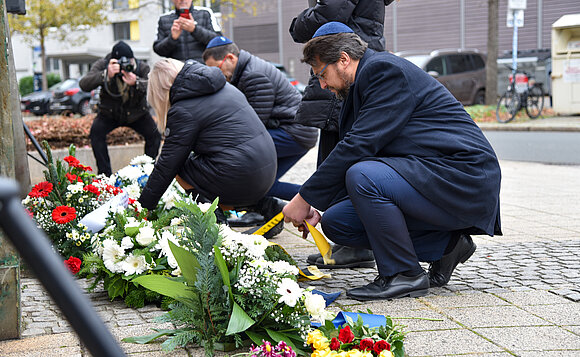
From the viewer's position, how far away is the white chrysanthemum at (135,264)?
3.52 m

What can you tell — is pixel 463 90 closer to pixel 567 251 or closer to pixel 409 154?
pixel 567 251

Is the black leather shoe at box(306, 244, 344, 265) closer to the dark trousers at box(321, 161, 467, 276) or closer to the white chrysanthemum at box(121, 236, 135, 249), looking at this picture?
the dark trousers at box(321, 161, 467, 276)

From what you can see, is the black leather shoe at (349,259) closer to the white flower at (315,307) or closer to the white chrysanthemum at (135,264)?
the white chrysanthemum at (135,264)

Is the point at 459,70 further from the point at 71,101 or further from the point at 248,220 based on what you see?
the point at 248,220

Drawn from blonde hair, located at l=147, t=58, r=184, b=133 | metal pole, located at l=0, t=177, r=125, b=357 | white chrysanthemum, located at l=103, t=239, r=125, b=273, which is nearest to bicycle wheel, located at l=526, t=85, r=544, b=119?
blonde hair, located at l=147, t=58, r=184, b=133

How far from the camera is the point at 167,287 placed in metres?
2.86

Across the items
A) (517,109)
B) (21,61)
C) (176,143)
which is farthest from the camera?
(21,61)

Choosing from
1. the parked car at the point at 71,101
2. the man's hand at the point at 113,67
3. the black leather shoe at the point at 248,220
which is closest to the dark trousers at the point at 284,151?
Answer: the black leather shoe at the point at 248,220

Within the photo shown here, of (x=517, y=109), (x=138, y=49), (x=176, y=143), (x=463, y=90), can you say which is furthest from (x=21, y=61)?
(x=176, y=143)

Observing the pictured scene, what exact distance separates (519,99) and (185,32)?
1036 cm

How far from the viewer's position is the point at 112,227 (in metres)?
3.87

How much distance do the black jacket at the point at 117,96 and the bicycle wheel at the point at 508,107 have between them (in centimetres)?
991

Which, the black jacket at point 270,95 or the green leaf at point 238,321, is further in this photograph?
the black jacket at point 270,95

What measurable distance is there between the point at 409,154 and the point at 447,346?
3.51 ft
